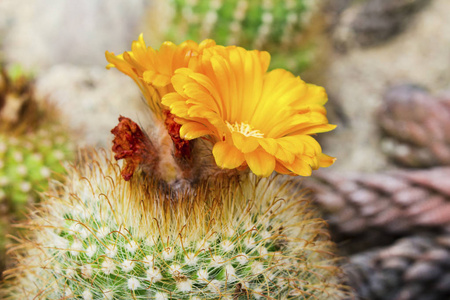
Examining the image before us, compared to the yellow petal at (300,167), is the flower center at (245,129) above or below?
above

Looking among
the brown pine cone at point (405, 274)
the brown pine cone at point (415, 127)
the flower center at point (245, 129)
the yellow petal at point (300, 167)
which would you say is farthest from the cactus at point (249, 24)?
the yellow petal at point (300, 167)

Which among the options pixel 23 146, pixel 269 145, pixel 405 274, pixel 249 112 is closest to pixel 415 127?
pixel 405 274

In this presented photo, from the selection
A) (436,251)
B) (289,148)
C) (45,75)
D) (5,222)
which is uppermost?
(45,75)

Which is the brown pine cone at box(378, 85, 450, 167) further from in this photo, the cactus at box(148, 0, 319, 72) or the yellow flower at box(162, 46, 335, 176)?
the yellow flower at box(162, 46, 335, 176)

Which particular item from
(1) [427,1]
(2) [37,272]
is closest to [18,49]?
(2) [37,272]

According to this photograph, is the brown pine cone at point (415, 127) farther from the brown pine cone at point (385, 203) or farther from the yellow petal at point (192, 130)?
the yellow petal at point (192, 130)

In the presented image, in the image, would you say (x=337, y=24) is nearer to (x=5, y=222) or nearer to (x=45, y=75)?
(x=45, y=75)
